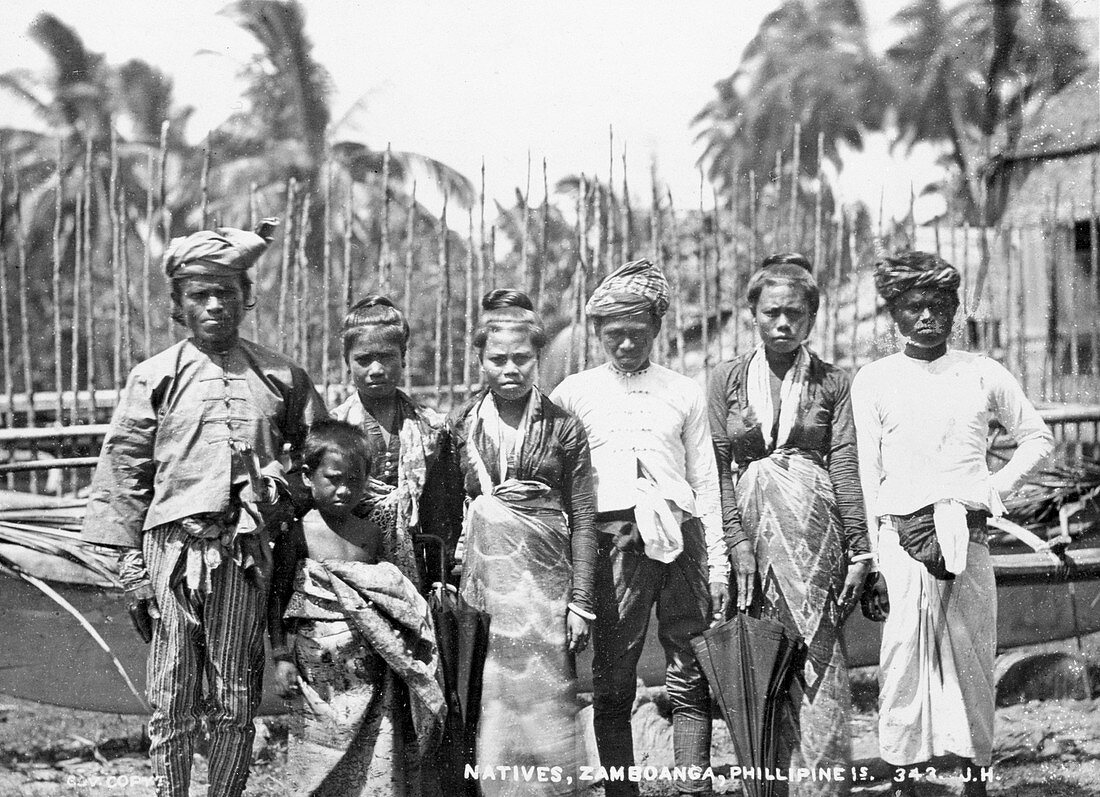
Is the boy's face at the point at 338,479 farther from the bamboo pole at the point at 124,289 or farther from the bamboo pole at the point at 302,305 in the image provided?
the bamboo pole at the point at 124,289

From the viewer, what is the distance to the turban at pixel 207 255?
11.1 feet

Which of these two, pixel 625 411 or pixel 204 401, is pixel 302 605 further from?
pixel 625 411

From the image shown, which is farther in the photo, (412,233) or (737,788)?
(412,233)

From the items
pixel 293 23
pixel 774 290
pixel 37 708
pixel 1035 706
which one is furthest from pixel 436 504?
pixel 293 23

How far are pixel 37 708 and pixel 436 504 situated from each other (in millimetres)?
2147

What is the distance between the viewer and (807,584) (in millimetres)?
3484

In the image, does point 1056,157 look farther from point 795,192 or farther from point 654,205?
point 654,205

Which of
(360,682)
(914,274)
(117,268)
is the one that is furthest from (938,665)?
(117,268)

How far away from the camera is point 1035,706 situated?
4.42 m

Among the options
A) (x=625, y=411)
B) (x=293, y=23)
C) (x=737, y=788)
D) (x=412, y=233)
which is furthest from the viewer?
(x=293, y=23)

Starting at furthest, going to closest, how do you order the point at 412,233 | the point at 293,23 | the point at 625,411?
the point at 293,23 → the point at 412,233 → the point at 625,411

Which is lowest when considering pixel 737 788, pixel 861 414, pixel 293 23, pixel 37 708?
pixel 737 788

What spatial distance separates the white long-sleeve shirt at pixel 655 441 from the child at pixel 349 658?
768 millimetres

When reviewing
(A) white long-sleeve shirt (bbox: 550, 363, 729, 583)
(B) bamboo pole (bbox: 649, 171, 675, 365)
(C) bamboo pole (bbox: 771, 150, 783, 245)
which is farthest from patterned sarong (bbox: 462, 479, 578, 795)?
(C) bamboo pole (bbox: 771, 150, 783, 245)
